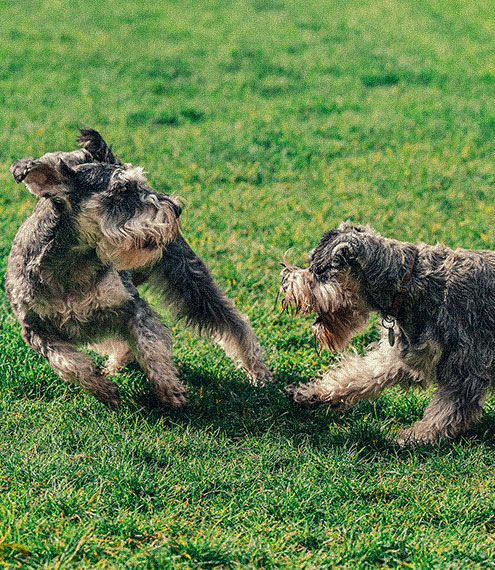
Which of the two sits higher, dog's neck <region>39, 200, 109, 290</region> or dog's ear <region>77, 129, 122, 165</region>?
dog's ear <region>77, 129, 122, 165</region>

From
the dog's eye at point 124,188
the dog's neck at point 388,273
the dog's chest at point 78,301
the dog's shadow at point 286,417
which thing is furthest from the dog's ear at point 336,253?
the dog's chest at point 78,301

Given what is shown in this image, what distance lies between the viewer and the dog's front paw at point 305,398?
5473 mm

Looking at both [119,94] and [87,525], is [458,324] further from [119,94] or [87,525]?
[119,94]

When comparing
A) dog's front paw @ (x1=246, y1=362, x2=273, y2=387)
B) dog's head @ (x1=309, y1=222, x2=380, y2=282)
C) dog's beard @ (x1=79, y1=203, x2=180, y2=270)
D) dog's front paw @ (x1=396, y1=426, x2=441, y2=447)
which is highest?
dog's beard @ (x1=79, y1=203, x2=180, y2=270)

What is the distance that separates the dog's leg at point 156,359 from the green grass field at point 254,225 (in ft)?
0.55

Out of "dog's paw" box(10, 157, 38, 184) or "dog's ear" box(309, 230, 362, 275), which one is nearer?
"dog's paw" box(10, 157, 38, 184)

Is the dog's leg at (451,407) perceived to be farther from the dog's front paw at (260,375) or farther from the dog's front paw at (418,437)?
the dog's front paw at (260,375)

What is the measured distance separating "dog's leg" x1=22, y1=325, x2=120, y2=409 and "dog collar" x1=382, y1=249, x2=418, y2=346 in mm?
2020

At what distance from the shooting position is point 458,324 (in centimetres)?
496

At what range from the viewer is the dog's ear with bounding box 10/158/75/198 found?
4.79m

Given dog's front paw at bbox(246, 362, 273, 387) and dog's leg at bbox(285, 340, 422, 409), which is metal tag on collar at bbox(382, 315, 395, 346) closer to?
dog's leg at bbox(285, 340, 422, 409)

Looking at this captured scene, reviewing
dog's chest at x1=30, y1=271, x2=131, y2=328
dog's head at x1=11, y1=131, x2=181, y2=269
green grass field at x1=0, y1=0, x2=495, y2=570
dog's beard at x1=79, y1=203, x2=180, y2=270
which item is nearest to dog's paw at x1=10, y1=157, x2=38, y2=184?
dog's head at x1=11, y1=131, x2=181, y2=269

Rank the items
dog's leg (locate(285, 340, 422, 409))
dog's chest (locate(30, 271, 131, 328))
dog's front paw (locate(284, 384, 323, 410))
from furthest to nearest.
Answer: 1. dog's front paw (locate(284, 384, 323, 410))
2. dog's leg (locate(285, 340, 422, 409))
3. dog's chest (locate(30, 271, 131, 328))

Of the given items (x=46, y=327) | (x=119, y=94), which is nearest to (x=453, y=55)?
(x=119, y=94)
